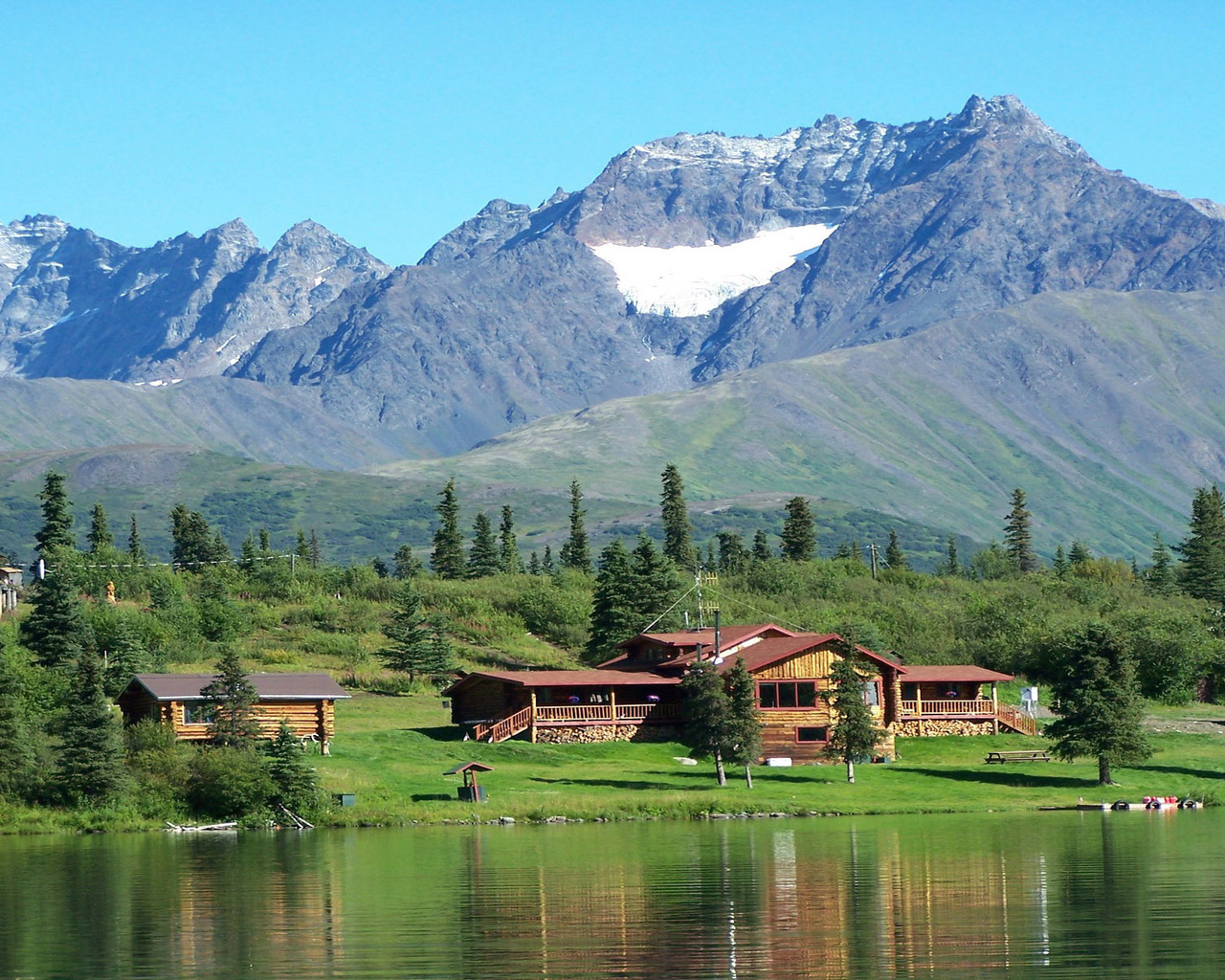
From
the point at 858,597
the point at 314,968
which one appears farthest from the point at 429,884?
the point at 858,597

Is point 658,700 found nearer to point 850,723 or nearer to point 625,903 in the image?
point 850,723

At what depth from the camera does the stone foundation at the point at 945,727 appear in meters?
104

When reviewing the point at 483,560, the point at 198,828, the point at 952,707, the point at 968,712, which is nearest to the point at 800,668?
the point at 952,707

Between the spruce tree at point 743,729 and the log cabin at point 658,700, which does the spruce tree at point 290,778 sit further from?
the log cabin at point 658,700

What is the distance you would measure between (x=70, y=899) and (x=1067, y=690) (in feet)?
161

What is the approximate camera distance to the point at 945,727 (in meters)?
105

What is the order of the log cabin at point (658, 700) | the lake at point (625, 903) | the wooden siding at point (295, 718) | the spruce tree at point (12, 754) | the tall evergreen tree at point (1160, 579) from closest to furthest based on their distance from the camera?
the lake at point (625, 903) < the spruce tree at point (12, 754) < the wooden siding at point (295, 718) < the log cabin at point (658, 700) < the tall evergreen tree at point (1160, 579)

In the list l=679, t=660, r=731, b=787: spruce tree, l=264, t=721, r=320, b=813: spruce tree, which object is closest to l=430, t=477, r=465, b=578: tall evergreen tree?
l=679, t=660, r=731, b=787: spruce tree

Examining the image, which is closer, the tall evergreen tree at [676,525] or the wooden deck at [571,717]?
the wooden deck at [571,717]

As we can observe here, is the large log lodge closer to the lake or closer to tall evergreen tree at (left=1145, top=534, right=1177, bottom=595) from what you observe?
the lake

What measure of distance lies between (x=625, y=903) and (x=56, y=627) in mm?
62700

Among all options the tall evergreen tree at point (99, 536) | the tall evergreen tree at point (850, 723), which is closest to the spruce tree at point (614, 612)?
the tall evergreen tree at point (850, 723)

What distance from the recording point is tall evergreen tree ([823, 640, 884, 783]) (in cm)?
8681

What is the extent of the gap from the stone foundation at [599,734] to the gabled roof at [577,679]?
2111mm
